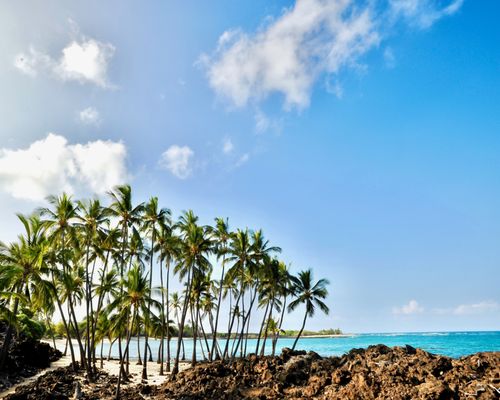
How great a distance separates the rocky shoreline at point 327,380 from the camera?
13.4 meters

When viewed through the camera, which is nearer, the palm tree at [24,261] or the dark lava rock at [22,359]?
the palm tree at [24,261]

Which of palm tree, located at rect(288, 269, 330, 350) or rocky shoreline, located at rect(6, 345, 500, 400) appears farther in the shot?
palm tree, located at rect(288, 269, 330, 350)

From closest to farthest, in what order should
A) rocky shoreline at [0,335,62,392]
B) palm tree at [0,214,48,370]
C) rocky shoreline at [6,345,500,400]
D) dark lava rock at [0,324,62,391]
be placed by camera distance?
rocky shoreline at [6,345,500,400], palm tree at [0,214,48,370], rocky shoreline at [0,335,62,392], dark lava rock at [0,324,62,391]

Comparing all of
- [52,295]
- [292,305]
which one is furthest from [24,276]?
[292,305]

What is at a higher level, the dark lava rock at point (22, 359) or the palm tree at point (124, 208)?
the palm tree at point (124, 208)

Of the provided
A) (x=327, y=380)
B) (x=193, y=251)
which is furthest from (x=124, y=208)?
(x=327, y=380)

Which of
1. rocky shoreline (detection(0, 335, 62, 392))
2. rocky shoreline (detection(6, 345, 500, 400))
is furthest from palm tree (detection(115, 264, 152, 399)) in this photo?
rocky shoreline (detection(0, 335, 62, 392))

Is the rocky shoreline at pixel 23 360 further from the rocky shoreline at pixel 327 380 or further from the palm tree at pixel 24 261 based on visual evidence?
the palm tree at pixel 24 261

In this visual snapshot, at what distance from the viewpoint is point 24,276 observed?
21328 millimetres

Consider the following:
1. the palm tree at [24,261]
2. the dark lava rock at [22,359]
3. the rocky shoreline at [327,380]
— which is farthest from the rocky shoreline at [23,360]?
the palm tree at [24,261]

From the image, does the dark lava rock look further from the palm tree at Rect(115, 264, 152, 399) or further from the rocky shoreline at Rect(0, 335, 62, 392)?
the palm tree at Rect(115, 264, 152, 399)

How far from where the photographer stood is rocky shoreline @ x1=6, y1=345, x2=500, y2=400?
44.0 feet

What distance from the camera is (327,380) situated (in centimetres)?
1727

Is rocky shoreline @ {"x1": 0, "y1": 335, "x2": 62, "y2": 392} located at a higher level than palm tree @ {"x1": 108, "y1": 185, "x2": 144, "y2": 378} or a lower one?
lower
